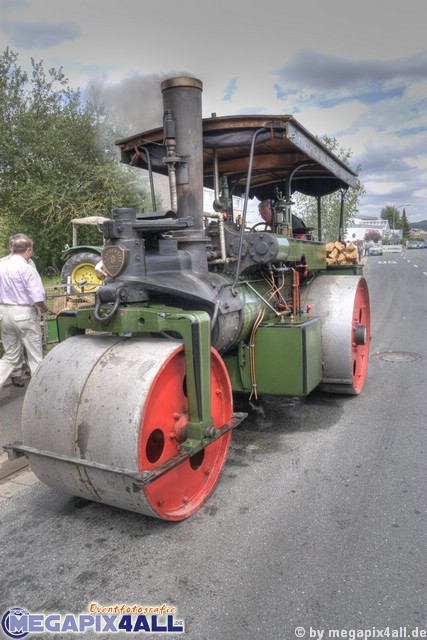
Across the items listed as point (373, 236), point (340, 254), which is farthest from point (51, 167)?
point (373, 236)

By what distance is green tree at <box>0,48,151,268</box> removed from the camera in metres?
18.1

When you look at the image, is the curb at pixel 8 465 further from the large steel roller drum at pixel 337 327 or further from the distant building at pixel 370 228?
the distant building at pixel 370 228

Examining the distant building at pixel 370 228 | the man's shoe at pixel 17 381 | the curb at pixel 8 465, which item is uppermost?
the distant building at pixel 370 228

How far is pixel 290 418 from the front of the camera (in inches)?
182

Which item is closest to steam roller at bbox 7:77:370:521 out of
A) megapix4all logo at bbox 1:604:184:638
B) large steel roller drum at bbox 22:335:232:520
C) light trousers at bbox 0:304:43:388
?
large steel roller drum at bbox 22:335:232:520

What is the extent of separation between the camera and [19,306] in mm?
4754

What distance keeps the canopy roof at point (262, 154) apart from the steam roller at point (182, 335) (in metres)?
0.02

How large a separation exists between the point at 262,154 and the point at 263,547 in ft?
10.9

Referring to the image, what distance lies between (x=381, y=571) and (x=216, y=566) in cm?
77

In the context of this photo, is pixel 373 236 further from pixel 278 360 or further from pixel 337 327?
pixel 278 360

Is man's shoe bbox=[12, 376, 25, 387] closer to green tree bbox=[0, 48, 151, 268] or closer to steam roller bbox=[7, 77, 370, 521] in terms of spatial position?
steam roller bbox=[7, 77, 370, 521]

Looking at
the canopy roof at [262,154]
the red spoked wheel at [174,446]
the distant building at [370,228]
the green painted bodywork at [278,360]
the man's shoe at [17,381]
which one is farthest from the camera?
the distant building at [370,228]

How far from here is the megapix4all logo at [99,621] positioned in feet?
7.02

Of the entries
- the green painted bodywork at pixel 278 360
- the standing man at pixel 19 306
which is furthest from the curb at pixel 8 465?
the green painted bodywork at pixel 278 360
